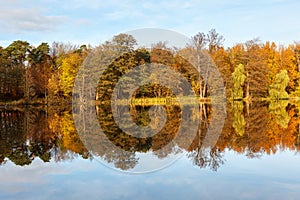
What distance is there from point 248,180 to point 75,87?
32736 mm

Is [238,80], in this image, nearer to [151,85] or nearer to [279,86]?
[279,86]

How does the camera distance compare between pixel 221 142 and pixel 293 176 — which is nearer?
pixel 293 176

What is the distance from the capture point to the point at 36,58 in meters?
49.8

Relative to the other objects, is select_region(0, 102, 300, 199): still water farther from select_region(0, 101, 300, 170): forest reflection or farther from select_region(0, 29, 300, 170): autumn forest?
select_region(0, 29, 300, 170): autumn forest

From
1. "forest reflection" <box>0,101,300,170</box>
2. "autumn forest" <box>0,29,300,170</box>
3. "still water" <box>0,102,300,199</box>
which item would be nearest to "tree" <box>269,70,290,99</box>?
"autumn forest" <box>0,29,300,170</box>

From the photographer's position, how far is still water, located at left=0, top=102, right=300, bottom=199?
231 inches

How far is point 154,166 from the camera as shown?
780cm

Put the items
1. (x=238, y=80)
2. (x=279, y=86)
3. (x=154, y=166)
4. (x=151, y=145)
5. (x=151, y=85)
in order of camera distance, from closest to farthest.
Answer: (x=154, y=166) < (x=151, y=145) < (x=151, y=85) < (x=238, y=80) < (x=279, y=86)

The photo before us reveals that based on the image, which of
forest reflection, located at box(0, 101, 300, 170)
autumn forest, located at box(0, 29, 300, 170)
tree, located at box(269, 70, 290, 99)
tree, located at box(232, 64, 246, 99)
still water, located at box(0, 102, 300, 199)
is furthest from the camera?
tree, located at box(232, 64, 246, 99)

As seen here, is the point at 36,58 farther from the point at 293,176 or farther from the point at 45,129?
the point at 293,176

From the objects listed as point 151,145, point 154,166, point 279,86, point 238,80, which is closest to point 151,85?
point 238,80

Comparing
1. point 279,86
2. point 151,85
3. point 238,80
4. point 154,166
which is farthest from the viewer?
point 279,86

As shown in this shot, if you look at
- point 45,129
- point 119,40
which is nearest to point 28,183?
point 45,129

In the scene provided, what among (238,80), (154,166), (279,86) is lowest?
(154,166)
